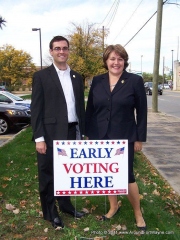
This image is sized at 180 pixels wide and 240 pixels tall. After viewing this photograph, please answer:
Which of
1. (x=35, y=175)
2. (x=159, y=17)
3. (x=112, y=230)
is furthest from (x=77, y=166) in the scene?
(x=159, y=17)

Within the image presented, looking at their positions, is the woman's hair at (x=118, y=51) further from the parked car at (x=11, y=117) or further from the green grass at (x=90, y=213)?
the parked car at (x=11, y=117)

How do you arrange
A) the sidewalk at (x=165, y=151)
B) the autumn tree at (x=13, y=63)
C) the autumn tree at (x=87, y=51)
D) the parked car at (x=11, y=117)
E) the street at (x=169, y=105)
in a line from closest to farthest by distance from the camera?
the sidewalk at (x=165, y=151) → the parked car at (x=11, y=117) → the street at (x=169, y=105) → the autumn tree at (x=87, y=51) → the autumn tree at (x=13, y=63)

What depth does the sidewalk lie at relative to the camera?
18.4 ft

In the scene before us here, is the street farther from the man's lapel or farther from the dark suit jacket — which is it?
the man's lapel

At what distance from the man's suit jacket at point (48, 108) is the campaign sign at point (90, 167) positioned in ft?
0.53

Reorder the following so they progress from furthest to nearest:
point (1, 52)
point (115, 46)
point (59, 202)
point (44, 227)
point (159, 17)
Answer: point (1, 52)
point (159, 17)
point (59, 202)
point (44, 227)
point (115, 46)

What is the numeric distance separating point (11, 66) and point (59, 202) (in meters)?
47.1

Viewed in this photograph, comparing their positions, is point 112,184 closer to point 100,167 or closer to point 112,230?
point 100,167

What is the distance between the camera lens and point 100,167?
3.41m

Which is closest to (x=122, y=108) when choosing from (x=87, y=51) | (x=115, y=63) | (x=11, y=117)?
(x=115, y=63)

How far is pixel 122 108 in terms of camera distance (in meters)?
3.32

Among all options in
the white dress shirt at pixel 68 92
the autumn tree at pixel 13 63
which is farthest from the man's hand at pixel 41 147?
the autumn tree at pixel 13 63

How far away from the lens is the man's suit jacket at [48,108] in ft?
11.0

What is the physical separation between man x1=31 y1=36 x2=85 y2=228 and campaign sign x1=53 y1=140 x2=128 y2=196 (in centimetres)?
16
